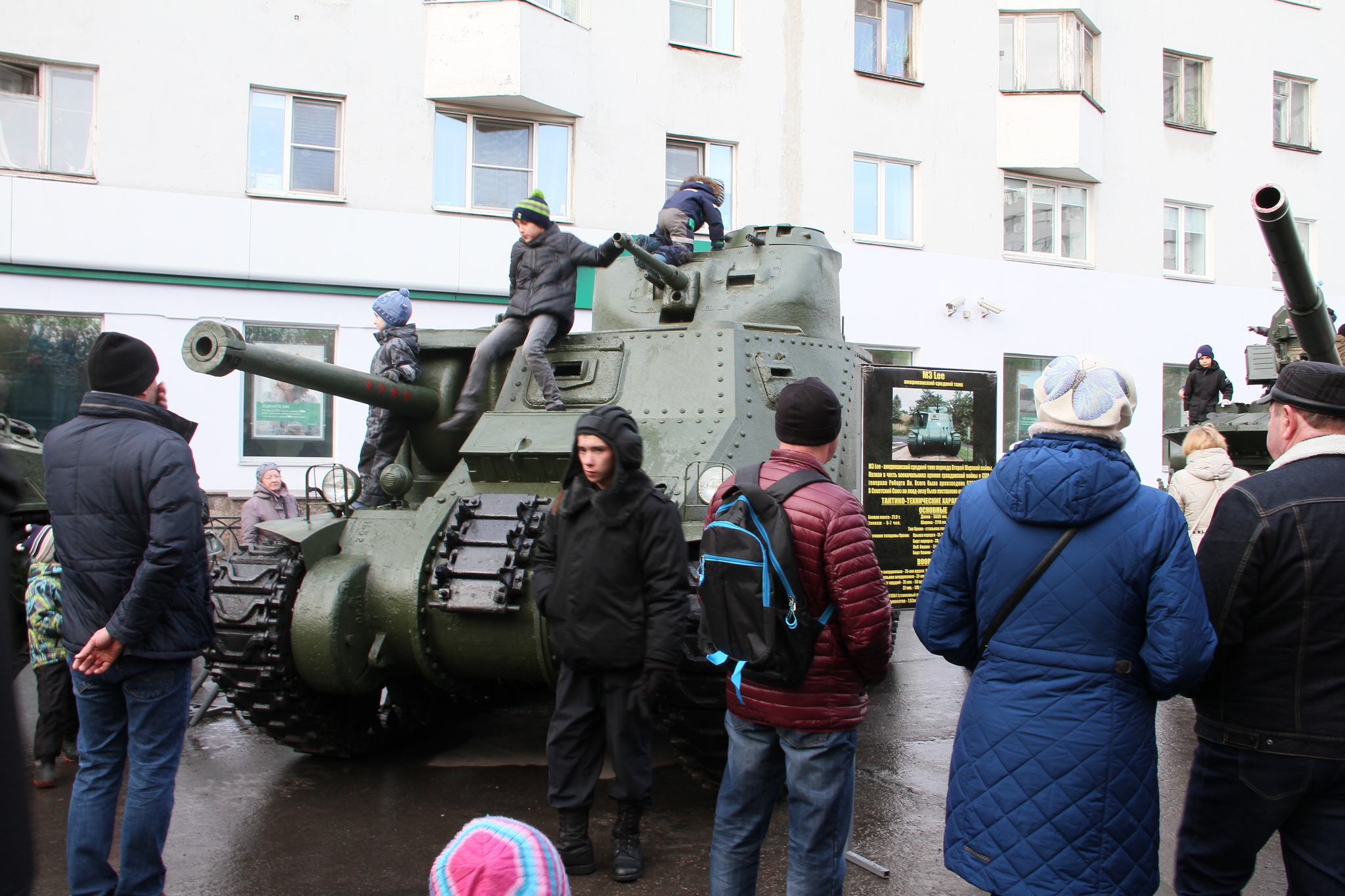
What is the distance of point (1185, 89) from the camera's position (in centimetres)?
1888

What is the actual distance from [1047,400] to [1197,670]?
756 mm

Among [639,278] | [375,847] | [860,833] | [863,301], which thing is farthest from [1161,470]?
[375,847]

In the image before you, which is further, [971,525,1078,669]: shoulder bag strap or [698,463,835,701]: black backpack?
[698,463,835,701]: black backpack

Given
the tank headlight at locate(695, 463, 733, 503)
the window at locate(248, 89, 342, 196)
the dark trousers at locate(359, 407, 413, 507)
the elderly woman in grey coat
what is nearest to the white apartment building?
the window at locate(248, 89, 342, 196)

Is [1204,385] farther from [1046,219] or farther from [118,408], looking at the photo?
[118,408]

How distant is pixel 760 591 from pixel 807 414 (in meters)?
0.57

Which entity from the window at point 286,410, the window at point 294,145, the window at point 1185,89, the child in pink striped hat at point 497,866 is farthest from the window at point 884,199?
the child in pink striped hat at point 497,866

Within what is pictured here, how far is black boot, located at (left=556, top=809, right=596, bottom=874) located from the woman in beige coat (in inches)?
186

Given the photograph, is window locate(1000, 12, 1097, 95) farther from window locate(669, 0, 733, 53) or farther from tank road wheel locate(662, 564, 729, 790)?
tank road wheel locate(662, 564, 729, 790)

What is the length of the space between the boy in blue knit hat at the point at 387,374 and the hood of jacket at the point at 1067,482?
14.5 feet

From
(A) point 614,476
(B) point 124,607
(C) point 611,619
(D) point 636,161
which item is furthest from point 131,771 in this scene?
(D) point 636,161

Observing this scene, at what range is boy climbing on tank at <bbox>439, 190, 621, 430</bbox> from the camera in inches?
258

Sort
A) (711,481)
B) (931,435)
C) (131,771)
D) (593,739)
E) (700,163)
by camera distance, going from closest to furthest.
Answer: (131,771) → (593,739) → (711,481) → (931,435) → (700,163)

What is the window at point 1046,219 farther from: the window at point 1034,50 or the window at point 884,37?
the window at point 884,37
